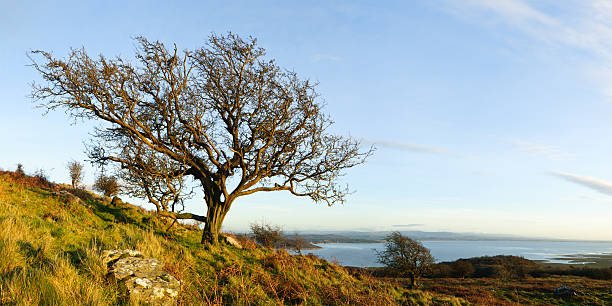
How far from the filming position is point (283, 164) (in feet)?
54.7

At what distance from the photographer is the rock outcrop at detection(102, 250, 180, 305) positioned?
679 cm

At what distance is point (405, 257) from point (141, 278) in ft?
102

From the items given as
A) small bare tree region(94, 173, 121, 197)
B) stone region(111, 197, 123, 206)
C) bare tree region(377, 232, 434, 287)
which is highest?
small bare tree region(94, 173, 121, 197)

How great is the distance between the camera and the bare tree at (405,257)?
3234 cm

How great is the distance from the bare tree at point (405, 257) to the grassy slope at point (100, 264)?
13650 millimetres

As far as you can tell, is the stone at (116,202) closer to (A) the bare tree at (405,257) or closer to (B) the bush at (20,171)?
(B) the bush at (20,171)

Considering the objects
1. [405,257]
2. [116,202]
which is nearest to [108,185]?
[116,202]

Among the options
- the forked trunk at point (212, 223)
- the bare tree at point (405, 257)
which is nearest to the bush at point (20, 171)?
the forked trunk at point (212, 223)

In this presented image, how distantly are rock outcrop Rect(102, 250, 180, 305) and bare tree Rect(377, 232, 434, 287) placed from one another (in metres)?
29.4

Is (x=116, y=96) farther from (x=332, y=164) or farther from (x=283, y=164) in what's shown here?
(x=332, y=164)

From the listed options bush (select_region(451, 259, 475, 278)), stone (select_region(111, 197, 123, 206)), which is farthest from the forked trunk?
bush (select_region(451, 259, 475, 278))

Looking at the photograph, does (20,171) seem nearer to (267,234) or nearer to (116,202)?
(116,202)

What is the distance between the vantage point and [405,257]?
33.3 m

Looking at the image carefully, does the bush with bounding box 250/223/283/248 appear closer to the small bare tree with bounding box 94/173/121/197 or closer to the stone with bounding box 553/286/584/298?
the small bare tree with bounding box 94/173/121/197
